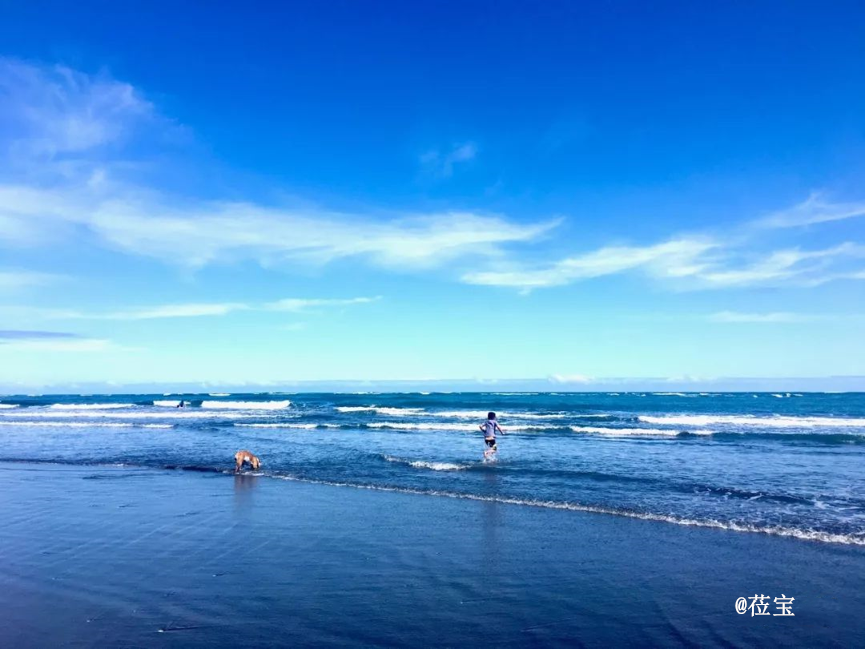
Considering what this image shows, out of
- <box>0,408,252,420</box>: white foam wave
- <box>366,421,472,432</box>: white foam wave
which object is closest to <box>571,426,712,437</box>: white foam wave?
<box>366,421,472,432</box>: white foam wave

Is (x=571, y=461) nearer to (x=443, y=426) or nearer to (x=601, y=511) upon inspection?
(x=601, y=511)

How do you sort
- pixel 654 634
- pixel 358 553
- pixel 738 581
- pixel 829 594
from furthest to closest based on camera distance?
pixel 358 553 < pixel 738 581 < pixel 829 594 < pixel 654 634

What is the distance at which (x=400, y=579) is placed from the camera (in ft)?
24.6

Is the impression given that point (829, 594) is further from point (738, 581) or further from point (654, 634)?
point (654, 634)

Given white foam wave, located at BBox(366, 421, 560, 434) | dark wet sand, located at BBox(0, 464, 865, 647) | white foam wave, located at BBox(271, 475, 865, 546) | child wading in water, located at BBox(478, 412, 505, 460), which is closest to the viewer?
dark wet sand, located at BBox(0, 464, 865, 647)

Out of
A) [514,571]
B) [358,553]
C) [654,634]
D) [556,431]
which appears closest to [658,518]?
[514,571]

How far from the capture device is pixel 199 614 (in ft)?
20.9

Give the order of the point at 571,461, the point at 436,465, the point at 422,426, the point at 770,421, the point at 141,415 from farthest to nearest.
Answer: the point at 141,415
the point at 770,421
the point at 422,426
the point at 571,461
the point at 436,465

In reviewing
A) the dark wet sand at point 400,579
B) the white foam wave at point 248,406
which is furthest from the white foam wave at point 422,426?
the white foam wave at point 248,406

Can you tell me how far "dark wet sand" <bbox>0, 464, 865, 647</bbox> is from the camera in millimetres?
5953

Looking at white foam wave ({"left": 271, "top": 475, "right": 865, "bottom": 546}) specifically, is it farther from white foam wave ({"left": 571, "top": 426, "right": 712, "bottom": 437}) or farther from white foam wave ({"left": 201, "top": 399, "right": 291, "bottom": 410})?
white foam wave ({"left": 201, "top": 399, "right": 291, "bottom": 410})

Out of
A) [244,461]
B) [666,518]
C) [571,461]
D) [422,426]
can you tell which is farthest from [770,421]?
[244,461]

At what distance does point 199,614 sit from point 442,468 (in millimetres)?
11363

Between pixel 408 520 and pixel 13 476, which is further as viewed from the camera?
pixel 13 476
